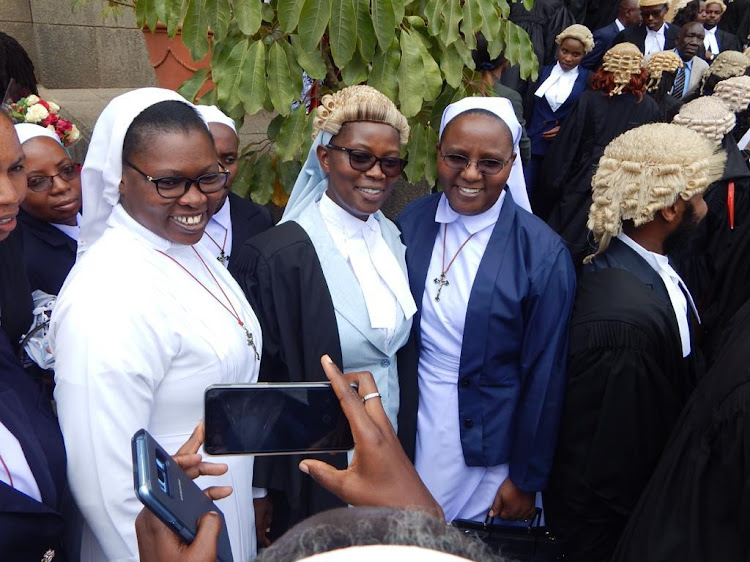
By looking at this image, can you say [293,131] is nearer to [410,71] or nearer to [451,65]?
[410,71]

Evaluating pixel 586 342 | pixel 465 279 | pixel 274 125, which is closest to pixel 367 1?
pixel 274 125

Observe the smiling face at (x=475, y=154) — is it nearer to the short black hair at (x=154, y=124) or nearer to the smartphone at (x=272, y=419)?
the short black hair at (x=154, y=124)

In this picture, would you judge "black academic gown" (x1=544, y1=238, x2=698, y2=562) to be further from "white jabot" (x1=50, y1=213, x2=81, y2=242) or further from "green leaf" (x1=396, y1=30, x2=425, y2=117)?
"white jabot" (x1=50, y1=213, x2=81, y2=242)

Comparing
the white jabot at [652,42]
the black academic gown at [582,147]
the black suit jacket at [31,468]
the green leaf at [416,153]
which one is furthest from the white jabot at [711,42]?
the black suit jacket at [31,468]

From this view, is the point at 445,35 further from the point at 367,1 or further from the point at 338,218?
the point at 338,218

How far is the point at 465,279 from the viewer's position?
2.65 metres

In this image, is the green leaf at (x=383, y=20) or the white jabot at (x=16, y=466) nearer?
the white jabot at (x=16, y=466)

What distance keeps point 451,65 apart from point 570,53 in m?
4.08

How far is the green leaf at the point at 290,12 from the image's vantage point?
2896 millimetres

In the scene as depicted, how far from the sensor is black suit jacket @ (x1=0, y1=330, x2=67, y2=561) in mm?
1479

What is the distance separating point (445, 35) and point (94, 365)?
2344 millimetres

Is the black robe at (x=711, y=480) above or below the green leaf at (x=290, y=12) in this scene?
below

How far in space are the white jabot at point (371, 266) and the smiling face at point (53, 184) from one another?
1.26m

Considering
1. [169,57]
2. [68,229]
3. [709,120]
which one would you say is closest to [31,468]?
[68,229]
